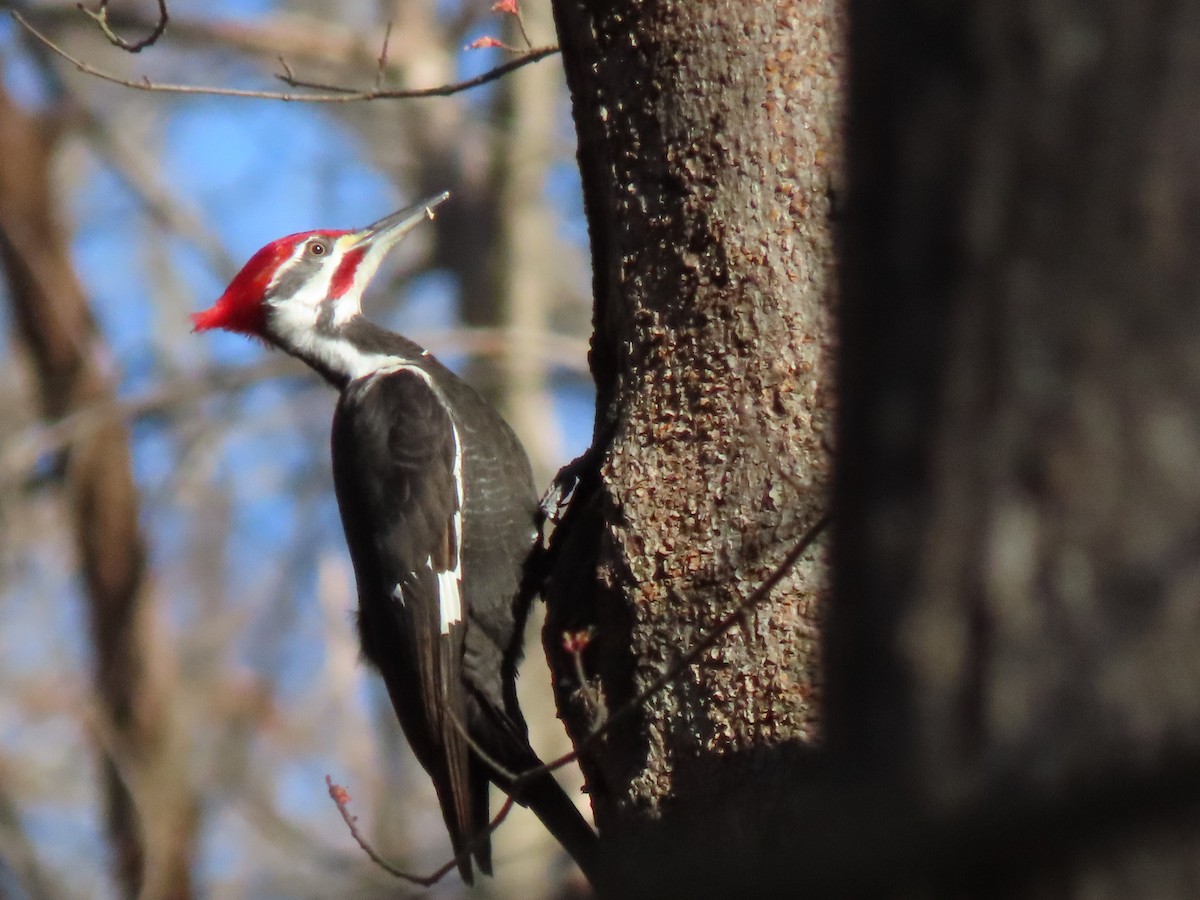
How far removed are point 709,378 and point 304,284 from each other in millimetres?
2284

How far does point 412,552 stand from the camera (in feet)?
12.3

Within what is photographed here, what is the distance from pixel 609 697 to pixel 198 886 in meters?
4.95

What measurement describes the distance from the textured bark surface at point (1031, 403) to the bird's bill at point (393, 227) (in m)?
3.20

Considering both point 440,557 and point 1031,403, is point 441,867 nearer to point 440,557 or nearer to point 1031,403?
point 440,557

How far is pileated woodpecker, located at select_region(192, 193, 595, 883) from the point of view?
3617mm

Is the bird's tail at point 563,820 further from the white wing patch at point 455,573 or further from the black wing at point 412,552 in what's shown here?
the white wing patch at point 455,573

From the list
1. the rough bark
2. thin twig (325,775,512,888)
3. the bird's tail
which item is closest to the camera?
thin twig (325,775,512,888)

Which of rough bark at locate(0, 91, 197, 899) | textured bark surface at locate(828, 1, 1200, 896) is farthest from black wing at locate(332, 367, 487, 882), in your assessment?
rough bark at locate(0, 91, 197, 899)

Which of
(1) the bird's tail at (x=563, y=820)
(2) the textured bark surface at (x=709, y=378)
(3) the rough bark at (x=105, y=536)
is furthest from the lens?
(3) the rough bark at (x=105, y=536)

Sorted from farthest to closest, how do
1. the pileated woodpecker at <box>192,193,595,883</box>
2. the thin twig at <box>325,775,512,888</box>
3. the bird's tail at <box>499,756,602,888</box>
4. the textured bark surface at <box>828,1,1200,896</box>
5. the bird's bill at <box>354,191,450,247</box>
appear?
the bird's bill at <box>354,191,450,247</box>
the pileated woodpecker at <box>192,193,595,883</box>
the bird's tail at <box>499,756,602,888</box>
the thin twig at <box>325,775,512,888</box>
the textured bark surface at <box>828,1,1200,896</box>

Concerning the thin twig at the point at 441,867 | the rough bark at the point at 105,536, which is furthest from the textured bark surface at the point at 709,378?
the rough bark at the point at 105,536

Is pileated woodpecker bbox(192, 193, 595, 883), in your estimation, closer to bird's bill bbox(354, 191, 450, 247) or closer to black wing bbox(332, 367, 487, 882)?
black wing bbox(332, 367, 487, 882)

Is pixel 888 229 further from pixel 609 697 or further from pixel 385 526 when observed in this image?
pixel 385 526

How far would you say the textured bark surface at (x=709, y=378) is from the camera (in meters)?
2.41
